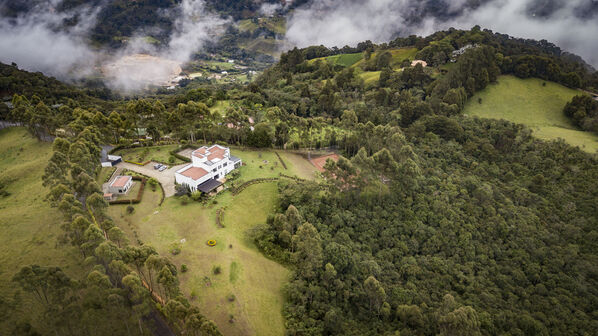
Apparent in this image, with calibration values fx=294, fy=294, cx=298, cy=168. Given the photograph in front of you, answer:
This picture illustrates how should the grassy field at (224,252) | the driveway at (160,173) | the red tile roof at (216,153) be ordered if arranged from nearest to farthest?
the grassy field at (224,252), the driveway at (160,173), the red tile roof at (216,153)

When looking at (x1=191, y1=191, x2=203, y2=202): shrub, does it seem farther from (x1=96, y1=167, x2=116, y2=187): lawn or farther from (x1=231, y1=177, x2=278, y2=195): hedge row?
(x1=96, y1=167, x2=116, y2=187): lawn

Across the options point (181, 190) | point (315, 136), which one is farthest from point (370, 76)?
point (181, 190)

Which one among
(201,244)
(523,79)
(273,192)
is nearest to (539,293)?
(273,192)

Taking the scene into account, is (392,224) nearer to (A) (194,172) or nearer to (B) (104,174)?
(A) (194,172)

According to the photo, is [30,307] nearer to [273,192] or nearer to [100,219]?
[100,219]

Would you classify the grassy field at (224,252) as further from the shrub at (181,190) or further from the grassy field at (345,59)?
the grassy field at (345,59)

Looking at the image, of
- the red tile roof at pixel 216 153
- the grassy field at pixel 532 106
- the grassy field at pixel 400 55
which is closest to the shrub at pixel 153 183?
the red tile roof at pixel 216 153

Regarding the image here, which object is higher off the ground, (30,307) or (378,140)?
(378,140)
